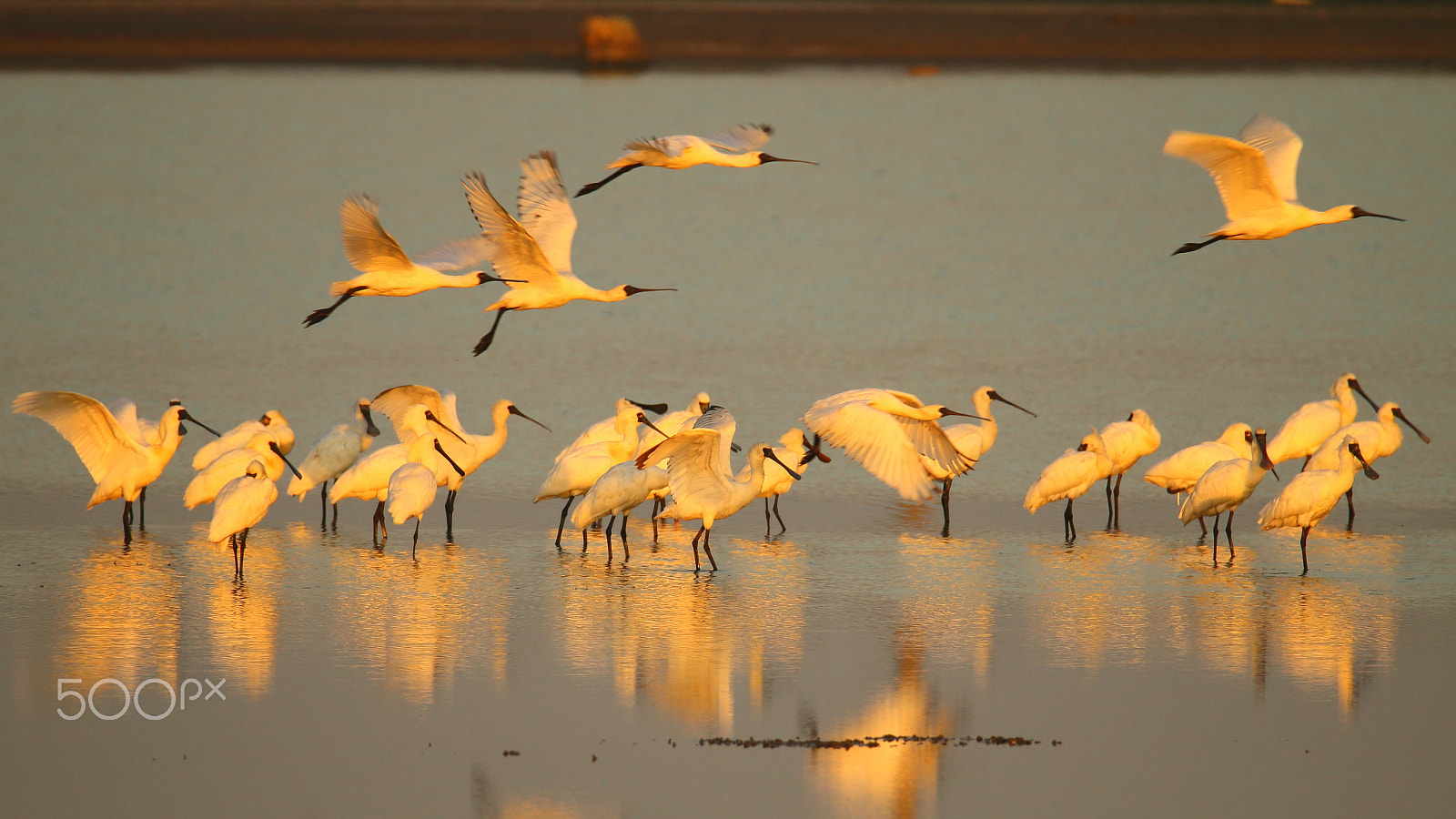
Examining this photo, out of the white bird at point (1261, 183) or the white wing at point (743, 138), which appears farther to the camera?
the white wing at point (743, 138)

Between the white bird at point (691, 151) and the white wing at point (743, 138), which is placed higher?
the white wing at point (743, 138)

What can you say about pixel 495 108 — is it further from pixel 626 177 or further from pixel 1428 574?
pixel 1428 574

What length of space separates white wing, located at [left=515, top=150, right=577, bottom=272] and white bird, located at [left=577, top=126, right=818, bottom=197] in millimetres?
196

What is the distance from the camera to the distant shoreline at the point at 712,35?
50094 millimetres

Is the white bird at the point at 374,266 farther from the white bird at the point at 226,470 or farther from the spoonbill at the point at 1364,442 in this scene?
the spoonbill at the point at 1364,442

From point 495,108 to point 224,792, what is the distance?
39.4 metres

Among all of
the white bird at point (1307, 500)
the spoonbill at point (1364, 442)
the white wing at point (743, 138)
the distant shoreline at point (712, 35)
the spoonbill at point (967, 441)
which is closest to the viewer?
the white bird at point (1307, 500)

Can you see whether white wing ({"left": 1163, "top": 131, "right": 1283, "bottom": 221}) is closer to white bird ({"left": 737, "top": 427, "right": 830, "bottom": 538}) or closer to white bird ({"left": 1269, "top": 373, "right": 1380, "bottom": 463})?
white bird ({"left": 1269, "top": 373, "right": 1380, "bottom": 463})

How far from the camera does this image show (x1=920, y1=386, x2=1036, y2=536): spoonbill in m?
12.6

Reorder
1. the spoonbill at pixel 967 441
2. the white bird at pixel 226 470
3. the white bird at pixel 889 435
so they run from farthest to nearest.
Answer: the spoonbill at pixel 967 441
the white bird at pixel 226 470
the white bird at pixel 889 435

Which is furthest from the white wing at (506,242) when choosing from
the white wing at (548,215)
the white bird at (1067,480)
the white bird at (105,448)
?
the white bird at (1067,480)

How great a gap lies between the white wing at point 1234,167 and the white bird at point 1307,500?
7.22 feet

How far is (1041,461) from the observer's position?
48.1 feet

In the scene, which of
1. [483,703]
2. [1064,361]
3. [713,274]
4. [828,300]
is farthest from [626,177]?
[483,703]
